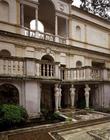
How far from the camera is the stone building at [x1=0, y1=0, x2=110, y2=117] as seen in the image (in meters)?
10.8

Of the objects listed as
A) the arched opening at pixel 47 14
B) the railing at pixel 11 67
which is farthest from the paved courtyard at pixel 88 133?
the arched opening at pixel 47 14

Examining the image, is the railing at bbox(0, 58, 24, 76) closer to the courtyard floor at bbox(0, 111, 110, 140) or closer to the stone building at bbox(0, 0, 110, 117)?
the stone building at bbox(0, 0, 110, 117)

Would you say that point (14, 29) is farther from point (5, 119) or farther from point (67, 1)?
point (5, 119)

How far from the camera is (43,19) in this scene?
20.4 meters

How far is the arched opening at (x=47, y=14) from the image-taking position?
58.9ft

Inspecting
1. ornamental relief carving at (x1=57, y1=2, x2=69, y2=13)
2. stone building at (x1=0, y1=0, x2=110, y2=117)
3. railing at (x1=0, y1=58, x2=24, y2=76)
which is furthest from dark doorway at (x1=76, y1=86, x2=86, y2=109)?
ornamental relief carving at (x1=57, y1=2, x2=69, y2=13)

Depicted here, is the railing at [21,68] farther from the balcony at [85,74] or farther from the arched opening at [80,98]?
the arched opening at [80,98]

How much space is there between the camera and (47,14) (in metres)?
19.5

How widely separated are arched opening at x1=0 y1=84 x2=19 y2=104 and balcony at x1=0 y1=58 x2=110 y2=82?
0.89m

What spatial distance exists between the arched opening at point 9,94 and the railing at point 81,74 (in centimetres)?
515

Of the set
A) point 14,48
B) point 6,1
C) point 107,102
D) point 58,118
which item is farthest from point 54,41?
point 58,118

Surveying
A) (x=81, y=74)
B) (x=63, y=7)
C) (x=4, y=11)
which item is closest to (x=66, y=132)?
(x=81, y=74)

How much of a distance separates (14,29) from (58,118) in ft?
24.8

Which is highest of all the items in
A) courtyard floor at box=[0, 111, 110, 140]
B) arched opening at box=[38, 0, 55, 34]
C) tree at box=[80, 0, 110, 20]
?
tree at box=[80, 0, 110, 20]
